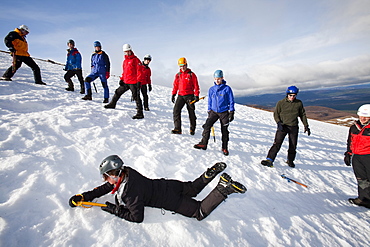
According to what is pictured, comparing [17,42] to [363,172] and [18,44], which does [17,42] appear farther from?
[363,172]

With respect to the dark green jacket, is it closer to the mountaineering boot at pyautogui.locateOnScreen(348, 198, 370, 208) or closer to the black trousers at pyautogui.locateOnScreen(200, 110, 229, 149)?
the black trousers at pyautogui.locateOnScreen(200, 110, 229, 149)

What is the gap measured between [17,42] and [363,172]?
1245 cm

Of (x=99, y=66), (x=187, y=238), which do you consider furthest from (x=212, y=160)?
(x=99, y=66)

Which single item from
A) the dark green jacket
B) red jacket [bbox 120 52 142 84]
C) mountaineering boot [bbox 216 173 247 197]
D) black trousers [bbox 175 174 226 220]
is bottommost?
black trousers [bbox 175 174 226 220]

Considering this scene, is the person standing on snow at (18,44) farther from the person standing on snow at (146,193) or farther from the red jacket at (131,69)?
the person standing on snow at (146,193)

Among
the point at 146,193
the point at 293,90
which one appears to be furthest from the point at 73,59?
the point at 293,90

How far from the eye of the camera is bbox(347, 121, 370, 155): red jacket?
13.9 ft

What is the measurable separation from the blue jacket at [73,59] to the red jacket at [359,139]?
423 inches

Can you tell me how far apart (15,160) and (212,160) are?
4.78 meters

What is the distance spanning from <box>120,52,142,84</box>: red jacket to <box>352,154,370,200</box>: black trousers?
7.35 meters

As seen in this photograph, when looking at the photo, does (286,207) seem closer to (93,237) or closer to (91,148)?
(93,237)

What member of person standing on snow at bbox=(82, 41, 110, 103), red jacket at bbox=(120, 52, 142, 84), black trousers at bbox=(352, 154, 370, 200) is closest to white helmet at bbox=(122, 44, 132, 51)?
red jacket at bbox=(120, 52, 142, 84)

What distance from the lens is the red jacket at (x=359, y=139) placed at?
425 cm

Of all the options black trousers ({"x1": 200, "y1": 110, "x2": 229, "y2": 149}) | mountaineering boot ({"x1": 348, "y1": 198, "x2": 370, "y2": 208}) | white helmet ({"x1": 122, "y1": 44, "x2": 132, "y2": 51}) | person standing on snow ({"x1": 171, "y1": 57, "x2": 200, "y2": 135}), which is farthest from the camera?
white helmet ({"x1": 122, "y1": 44, "x2": 132, "y2": 51})
